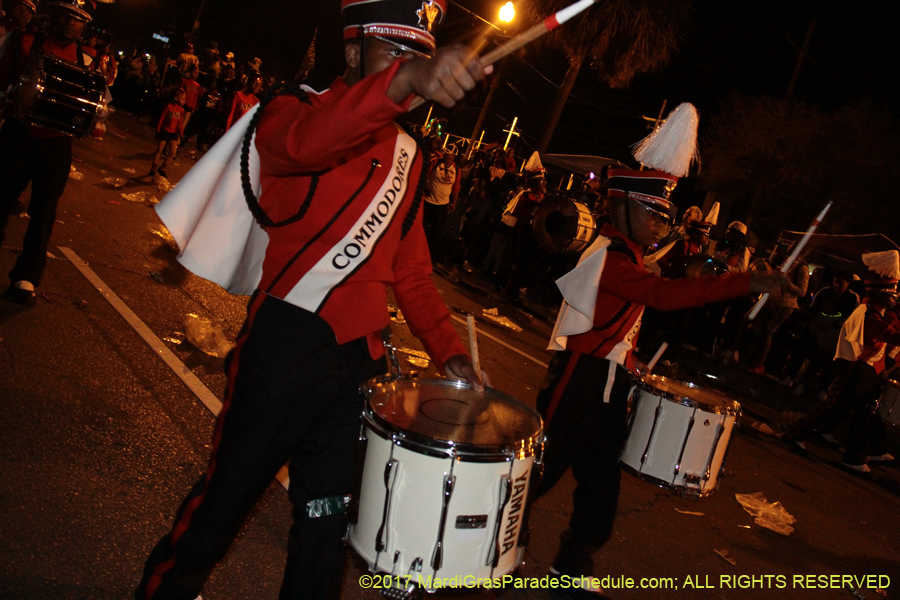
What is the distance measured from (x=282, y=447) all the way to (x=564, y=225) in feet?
25.9

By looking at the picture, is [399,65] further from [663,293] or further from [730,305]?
[730,305]

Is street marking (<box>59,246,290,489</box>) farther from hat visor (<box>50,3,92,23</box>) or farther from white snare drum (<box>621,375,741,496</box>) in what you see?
hat visor (<box>50,3,92,23</box>)

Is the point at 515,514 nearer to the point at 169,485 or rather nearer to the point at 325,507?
the point at 325,507

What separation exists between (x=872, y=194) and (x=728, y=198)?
483 cm

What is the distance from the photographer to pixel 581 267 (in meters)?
3.65

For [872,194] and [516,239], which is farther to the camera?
[872,194]

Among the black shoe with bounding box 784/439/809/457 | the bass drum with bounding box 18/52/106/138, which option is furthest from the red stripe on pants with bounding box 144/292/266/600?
the black shoe with bounding box 784/439/809/457

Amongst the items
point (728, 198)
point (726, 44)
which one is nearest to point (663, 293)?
point (728, 198)

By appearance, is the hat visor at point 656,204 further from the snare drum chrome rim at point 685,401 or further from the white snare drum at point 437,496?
the white snare drum at point 437,496

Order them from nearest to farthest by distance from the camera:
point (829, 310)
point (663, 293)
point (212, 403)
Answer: point (663, 293) → point (212, 403) → point (829, 310)

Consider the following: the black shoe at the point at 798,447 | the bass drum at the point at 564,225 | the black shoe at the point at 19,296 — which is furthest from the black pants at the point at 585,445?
the bass drum at the point at 564,225

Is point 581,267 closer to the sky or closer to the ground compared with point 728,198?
closer to the ground

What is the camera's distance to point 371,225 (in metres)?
2.23

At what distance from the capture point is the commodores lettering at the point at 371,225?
2184mm
